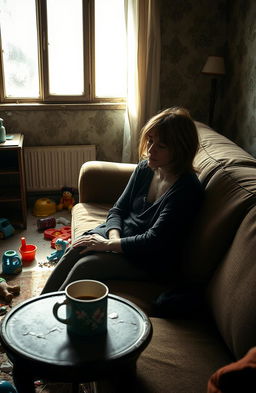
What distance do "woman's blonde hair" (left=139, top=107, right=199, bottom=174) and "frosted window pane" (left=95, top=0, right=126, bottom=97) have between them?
2.15 metres

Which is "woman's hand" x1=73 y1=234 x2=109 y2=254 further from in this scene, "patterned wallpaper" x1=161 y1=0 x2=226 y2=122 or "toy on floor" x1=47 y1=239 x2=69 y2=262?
"patterned wallpaper" x1=161 y1=0 x2=226 y2=122

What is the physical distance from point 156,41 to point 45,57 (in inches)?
36.3

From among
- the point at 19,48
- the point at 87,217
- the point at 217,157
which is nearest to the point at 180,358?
the point at 217,157

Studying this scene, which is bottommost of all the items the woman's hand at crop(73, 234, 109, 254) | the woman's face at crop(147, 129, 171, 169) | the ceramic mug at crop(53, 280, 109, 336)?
the woman's hand at crop(73, 234, 109, 254)

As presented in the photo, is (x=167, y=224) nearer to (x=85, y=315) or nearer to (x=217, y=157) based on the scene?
(x=217, y=157)

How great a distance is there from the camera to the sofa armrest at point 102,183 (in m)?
2.55

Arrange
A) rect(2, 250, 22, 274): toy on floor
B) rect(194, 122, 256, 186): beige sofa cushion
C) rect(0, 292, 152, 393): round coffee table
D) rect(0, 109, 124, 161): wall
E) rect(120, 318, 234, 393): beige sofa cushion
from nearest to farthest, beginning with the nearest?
rect(0, 292, 152, 393): round coffee table, rect(120, 318, 234, 393): beige sofa cushion, rect(194, 122, 256, 186): beige sofa cushion, rect(2, 250, 22, 274): toy on floor, rect(0, 109, 124, 161): wall

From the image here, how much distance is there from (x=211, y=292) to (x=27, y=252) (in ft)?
5.26

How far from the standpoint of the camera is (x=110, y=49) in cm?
362

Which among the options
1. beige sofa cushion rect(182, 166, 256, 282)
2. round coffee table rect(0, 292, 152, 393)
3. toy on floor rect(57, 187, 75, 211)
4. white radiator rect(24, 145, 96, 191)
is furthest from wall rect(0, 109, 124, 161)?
round coffee table rect(0, 292, 152, 393)

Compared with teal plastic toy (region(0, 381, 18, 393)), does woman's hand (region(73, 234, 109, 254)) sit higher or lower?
higher

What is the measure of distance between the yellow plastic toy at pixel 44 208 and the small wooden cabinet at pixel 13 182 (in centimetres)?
14

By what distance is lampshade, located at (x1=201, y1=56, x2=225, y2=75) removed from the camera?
333 centimetres

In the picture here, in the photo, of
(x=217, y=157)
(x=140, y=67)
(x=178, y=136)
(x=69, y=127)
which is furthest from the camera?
(x=69, y=127)
